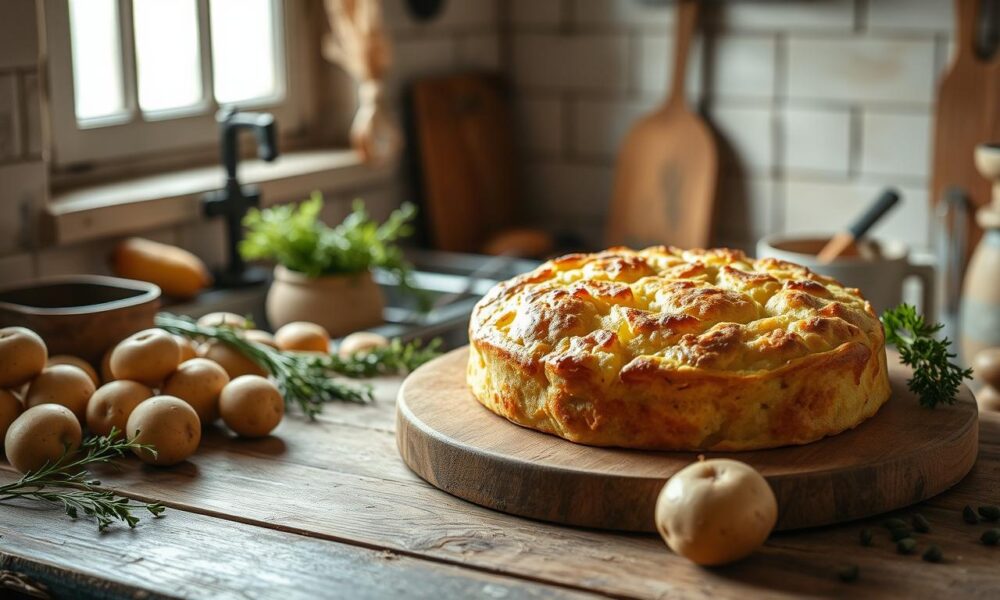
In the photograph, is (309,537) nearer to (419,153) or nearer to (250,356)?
(250,356)


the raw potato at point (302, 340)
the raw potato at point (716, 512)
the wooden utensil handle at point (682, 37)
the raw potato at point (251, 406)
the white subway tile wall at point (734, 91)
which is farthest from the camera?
the wooden utensil handle at point (682, 37)

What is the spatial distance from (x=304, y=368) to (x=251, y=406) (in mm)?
192

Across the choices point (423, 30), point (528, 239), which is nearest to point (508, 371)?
point (528, 239)

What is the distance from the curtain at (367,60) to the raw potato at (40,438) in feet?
4.39

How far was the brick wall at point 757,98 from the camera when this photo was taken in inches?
97.7

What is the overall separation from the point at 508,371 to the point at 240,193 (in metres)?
1.11

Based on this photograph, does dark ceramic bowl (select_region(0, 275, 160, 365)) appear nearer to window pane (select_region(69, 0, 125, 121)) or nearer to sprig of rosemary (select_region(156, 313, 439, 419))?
sprig of rosemary (select_region(156, 313, 439, 419))

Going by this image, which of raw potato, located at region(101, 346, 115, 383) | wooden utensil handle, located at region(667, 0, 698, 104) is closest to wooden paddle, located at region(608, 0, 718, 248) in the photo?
wooden utensil handle, located at region(667, 0, 698, 104)

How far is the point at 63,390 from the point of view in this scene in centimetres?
132

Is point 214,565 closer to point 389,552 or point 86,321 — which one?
point 389,552

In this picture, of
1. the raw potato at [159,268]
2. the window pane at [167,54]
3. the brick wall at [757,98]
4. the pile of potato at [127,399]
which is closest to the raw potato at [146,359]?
the pile of potato at [127,399]

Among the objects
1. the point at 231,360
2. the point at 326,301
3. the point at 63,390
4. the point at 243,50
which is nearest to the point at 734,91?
the point at 243,50

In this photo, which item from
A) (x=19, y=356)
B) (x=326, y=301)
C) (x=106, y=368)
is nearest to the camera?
(x=19, y=356)

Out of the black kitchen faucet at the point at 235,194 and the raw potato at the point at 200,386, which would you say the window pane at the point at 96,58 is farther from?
the raw potato at the point at 200,386
